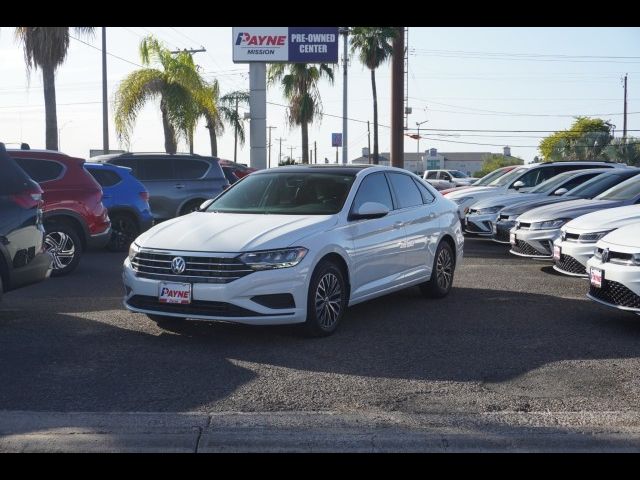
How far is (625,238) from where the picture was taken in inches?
314

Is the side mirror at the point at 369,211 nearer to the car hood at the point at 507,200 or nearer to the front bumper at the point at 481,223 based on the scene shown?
the car hood at the point at 507,200

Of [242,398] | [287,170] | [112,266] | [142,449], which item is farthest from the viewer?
[112,266]

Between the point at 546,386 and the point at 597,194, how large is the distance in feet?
26.1

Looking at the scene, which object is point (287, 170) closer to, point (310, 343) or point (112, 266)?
point (310, 343)

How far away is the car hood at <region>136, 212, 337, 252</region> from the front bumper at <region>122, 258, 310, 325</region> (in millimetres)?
272

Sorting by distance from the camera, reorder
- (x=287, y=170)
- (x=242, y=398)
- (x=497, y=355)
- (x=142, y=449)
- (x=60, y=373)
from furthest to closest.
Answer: (x=287, y=170) < (x=497, y=355) < (x=60, y=373) < (x=242, y=398) < (x=142, y=449)

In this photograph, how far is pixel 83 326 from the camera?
8.09m

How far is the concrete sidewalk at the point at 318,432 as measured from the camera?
4.89 metres

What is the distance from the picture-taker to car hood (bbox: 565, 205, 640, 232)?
32.3ft

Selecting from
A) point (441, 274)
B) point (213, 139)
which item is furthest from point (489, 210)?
point (213, 139)

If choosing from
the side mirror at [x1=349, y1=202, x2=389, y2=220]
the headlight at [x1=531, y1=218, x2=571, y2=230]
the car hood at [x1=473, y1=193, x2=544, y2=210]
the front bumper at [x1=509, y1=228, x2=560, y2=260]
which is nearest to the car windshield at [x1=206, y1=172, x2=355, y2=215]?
the side mirror at [x1=349, y1=202, x2=389, y2=220]

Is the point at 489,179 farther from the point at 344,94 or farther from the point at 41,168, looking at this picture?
the point at 344,94

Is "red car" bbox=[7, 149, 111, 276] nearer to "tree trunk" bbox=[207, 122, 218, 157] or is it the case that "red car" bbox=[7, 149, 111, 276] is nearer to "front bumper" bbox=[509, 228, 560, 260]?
"front bumper" bbox=[509, 228, 560, 260]
